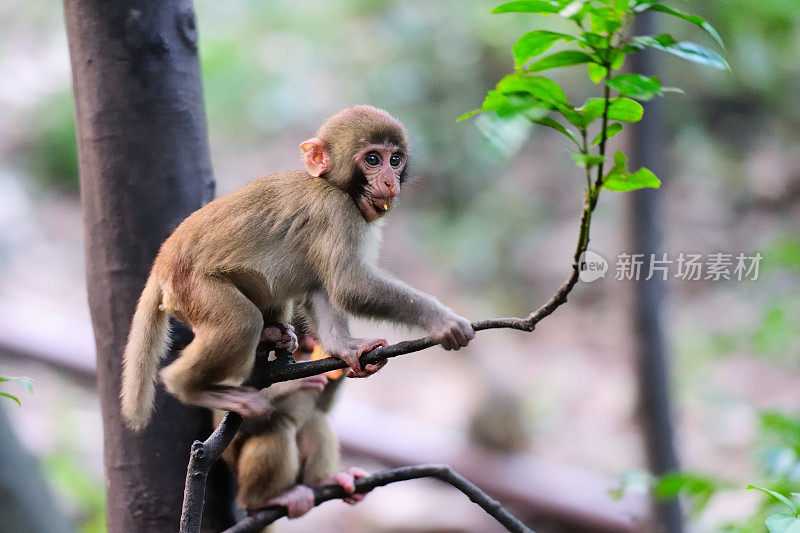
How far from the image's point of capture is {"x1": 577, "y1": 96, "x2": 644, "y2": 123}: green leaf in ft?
4.33

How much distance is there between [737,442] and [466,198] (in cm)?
362

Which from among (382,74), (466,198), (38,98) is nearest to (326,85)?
(382,74)

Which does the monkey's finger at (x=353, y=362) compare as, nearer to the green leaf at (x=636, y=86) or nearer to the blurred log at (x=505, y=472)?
the green leaf at (x=636, y=86)

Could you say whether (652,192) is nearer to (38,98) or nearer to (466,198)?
(466,198)

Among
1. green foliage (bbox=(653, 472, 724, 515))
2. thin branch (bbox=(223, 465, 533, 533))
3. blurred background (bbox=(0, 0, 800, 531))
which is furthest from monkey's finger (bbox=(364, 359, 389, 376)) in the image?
blurred background (bbox=(0, 0, 800, 531))

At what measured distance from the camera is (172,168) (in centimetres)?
210

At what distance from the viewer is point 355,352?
173cm

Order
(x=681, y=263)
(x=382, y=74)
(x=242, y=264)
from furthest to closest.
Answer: (x=382, y=74), (x=681, y=263), (x=242, y=264)

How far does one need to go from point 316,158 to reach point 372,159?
6.6 inches

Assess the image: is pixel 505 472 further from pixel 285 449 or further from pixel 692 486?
pixel 692 486

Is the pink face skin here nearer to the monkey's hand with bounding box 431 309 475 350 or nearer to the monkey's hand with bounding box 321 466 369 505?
the monkey's hand with bounding box 431 309 475 350

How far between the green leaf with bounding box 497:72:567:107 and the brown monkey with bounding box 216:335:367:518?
1.09 m

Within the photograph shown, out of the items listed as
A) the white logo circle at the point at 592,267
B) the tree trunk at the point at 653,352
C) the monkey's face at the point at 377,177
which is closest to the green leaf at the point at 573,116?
the white logo circle at the point at 592,267

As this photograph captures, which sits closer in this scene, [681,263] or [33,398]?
[681,263]
